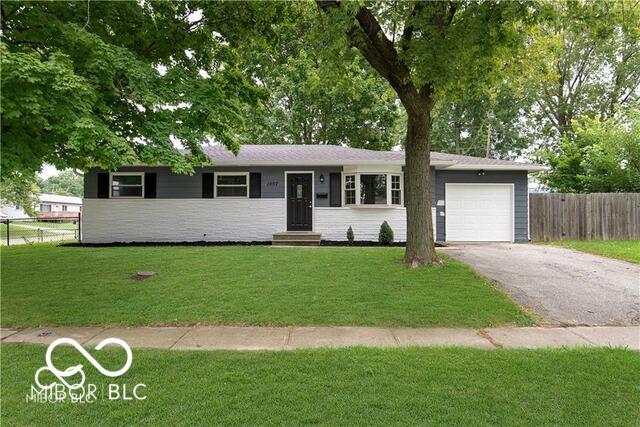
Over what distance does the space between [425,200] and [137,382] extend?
630cm

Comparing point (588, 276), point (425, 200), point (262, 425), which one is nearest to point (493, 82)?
point (425, 200)

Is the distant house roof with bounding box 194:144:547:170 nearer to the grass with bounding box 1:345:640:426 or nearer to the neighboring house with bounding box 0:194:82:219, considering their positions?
the grass with bounding box 1:345:640:426

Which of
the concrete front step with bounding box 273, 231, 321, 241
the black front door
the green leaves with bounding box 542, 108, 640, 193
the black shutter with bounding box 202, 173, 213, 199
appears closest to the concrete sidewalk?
the concrete front step with bounding box 273, 231, 321, 241

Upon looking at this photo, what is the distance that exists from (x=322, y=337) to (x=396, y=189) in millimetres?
8902

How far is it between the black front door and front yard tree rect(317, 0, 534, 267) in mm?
5336

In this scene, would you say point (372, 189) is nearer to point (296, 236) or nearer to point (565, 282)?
point (296, 236)

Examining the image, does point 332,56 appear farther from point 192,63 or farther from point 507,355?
point 507,355

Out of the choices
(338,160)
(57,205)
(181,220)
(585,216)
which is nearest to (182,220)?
(181,220)

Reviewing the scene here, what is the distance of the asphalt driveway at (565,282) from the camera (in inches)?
213

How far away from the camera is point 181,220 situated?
41.7ft

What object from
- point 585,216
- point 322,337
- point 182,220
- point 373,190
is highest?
point 373,190

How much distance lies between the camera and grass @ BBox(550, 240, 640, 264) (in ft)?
30.7

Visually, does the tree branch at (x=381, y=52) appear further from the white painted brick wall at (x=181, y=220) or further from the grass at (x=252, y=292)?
the white painted brick wall at (x=181, y=220)

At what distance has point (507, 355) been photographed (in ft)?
12.2
